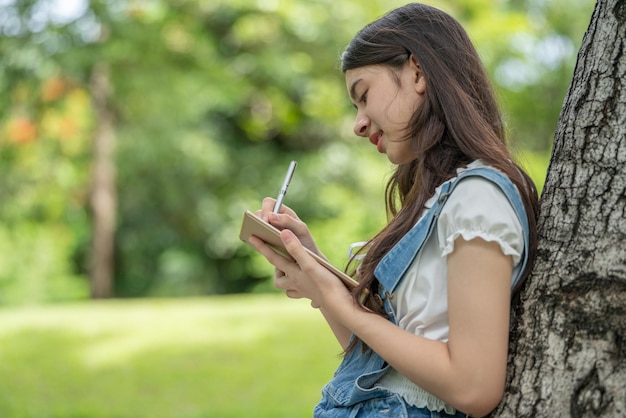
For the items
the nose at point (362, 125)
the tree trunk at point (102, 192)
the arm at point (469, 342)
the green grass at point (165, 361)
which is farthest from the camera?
the tree trunk at point (102, 192)

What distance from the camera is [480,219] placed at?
129 cm

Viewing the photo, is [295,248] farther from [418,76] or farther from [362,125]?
[418,76]

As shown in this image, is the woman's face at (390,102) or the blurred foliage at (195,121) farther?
the blurred foliage at (195,121)

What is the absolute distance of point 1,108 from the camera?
9.52 meters

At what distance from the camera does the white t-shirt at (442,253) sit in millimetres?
1294

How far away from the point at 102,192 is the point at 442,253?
10.7m

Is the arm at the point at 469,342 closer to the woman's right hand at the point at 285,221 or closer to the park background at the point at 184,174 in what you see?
the woman's right hand at the point at 285,221

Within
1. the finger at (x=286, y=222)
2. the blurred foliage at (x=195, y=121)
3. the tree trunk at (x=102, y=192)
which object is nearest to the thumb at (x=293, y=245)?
the finger at (x=286, y=222)

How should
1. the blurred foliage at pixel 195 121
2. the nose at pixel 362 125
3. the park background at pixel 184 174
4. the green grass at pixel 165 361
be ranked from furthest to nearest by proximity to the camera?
the blurred foliage at pixel 195 121, the park background at pixel 184 174, the green grass at pixel 165 361, the nose at pixel 362 125

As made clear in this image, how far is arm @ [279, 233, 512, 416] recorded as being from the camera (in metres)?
1.26

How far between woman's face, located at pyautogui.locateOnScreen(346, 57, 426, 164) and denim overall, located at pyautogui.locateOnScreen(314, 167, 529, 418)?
0.18 m

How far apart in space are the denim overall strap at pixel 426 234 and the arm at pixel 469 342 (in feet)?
0.33

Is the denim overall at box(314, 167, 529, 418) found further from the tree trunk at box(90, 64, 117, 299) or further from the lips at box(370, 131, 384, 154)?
the tree trunk at box(90, 64, 117, 299)

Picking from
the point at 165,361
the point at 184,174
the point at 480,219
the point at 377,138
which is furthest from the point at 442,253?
the point at 184,174
